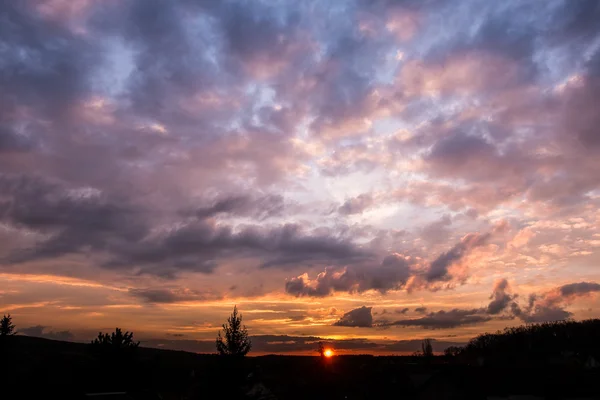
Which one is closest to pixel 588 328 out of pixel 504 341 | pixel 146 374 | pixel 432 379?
pixel 504 341

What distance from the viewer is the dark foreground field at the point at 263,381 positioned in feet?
127

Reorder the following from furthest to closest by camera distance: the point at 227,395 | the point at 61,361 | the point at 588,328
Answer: the point at 588,328, the point at 61,361, the point at 227,395

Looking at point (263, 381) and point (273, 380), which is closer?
point (263, 381)

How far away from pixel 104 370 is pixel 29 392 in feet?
25.4

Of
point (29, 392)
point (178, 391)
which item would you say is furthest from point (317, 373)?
point (29, 392)

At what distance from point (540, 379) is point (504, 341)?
447 feet

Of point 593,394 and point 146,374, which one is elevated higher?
point 146,374

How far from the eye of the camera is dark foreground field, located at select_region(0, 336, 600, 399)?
38562mm

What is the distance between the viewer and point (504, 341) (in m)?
199

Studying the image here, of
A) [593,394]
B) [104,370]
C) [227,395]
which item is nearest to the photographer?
[227,395]

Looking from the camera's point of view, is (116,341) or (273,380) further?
(273,380)

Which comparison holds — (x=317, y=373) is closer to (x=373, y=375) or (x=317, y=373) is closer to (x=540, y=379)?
(x=373, y=375)

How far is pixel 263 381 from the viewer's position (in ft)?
218

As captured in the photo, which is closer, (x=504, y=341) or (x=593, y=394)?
(x=593, y=394)
